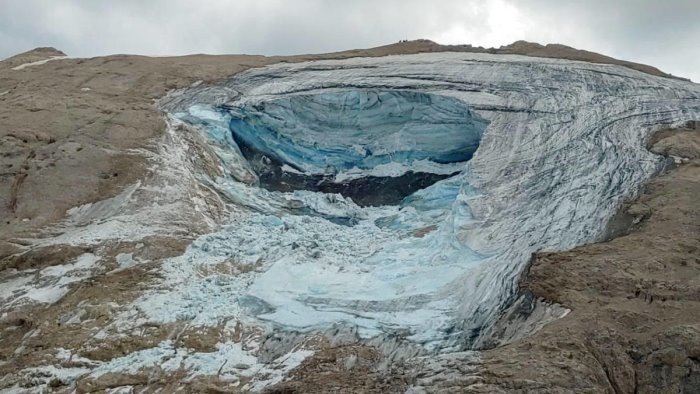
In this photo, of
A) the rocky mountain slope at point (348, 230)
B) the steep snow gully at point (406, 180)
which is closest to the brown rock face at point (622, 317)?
the rocky mountain slope at point (348, 230)

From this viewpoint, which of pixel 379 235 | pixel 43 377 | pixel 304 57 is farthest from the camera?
pixel 304 57

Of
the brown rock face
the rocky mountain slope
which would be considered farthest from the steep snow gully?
the brown rock face

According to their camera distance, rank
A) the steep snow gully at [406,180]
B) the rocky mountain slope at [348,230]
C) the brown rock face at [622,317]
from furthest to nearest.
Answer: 1. the steep snow gully at [406,180]
2. the rocky mountain slope at [348,230]
3. the brown rock face at [622,317]

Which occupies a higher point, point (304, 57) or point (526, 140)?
point (304, 57)

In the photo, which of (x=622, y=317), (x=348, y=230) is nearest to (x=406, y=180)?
(x=348, y=230)

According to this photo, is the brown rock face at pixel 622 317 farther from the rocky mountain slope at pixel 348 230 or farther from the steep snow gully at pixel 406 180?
the steep snow gully at pixel 406 180

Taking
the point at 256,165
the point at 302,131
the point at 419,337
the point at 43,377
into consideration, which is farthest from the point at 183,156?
the point at 419,337

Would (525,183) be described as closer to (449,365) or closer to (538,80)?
(538,80)
